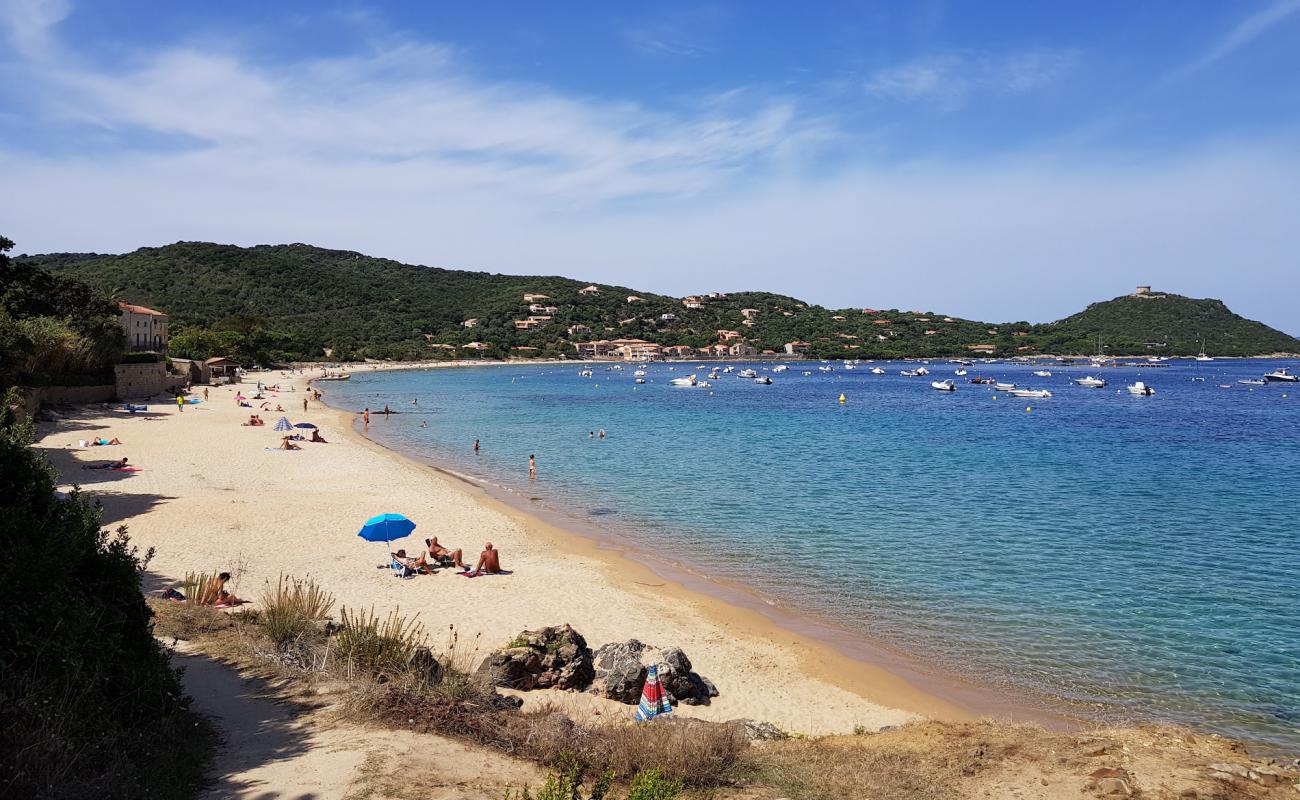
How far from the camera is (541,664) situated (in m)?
9.97

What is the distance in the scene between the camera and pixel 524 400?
67875 millimetres

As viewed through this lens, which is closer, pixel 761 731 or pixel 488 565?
pixel 761 731

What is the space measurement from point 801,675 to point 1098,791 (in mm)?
5328

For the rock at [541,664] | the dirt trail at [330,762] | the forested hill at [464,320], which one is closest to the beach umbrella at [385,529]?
the rock at [541,664]

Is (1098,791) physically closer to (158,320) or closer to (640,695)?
(640,695)

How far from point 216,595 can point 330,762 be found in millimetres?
7285

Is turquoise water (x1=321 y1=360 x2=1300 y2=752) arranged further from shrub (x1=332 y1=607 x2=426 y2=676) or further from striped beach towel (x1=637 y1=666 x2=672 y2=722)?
shrub (x1=332 y1=607 x2=426 y2=676)

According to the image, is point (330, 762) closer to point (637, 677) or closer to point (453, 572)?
point (637, 677)

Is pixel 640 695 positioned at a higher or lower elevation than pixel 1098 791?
lower

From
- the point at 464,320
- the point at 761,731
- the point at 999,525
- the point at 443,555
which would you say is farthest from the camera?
the point at 464,320

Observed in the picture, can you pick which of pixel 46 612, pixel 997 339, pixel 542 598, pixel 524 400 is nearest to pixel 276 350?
pixel 524 400

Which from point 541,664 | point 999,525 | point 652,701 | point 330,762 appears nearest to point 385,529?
point 541,664

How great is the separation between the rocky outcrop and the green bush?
15.5 feet

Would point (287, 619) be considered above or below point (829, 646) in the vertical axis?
above
